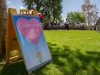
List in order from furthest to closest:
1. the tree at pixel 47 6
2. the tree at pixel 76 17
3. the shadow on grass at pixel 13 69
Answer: the tree at pixel 76 17
the tree at pixel 47 6
the shadow on grass at pixel 13 69

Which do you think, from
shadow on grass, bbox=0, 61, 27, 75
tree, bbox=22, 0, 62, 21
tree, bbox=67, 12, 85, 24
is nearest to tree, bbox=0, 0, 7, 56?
shadow on grass, bbox=0, 61, 27, 75

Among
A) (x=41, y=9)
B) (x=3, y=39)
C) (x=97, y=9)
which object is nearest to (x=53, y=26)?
(x=41, y=9)

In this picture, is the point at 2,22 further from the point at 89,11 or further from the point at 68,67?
the point at 89,11

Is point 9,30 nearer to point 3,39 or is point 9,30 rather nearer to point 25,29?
point 25,29

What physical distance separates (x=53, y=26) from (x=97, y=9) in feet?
110

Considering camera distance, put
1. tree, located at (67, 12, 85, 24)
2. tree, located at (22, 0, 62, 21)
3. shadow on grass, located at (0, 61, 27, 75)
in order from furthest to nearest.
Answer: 1. tree, located at (67, 12, 85, 24)
2. tree, located at (22, 0, 62, 21)
3. shadow on grass, located at (0, 61, 27, 75)

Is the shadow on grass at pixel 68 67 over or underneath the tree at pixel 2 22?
underneath

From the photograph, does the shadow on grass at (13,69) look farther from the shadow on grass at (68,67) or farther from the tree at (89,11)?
the tree at (89,11)

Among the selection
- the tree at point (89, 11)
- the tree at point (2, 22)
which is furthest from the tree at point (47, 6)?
the tree at point (2, 22)

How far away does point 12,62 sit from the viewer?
14.6ft

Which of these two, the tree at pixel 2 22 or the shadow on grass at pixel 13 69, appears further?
the tree at pixel 2 22

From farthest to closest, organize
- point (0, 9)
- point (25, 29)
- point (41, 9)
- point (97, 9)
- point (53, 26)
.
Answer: point (97, 9) → point (41, 9) → point (53, 26) → point (0, 9) → point (25, 29)

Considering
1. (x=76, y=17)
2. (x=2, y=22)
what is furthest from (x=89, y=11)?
(x=2, y=22)

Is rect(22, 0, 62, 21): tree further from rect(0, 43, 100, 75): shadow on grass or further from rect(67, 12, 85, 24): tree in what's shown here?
rect(0, 43, 100, 75): shadow on grass
